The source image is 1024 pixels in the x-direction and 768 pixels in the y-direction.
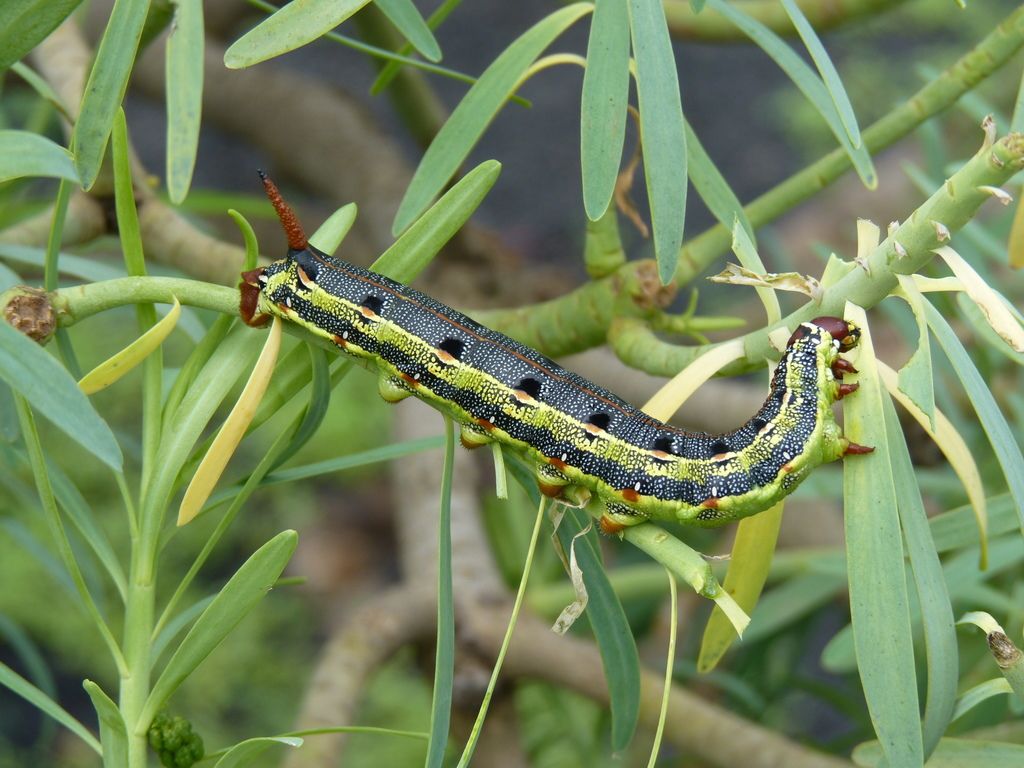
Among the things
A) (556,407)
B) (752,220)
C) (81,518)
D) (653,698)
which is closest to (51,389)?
(81,518)

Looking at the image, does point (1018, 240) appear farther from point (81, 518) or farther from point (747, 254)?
point (81, 518)

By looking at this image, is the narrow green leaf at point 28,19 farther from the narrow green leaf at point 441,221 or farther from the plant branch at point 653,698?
the plant branch at point 653,698

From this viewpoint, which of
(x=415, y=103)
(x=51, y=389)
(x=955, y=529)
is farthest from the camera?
(x=415, y=103)

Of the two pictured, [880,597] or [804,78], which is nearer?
[880,597]

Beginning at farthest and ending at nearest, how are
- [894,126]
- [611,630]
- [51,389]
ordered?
[894,126] < [611,630] < [51,389]

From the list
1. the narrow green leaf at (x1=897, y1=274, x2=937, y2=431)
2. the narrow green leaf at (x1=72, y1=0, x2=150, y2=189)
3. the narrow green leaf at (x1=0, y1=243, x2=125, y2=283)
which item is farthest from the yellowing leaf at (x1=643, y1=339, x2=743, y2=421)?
the narrow green leaf at (x1=0, y1=243, x2=125, y2=283)

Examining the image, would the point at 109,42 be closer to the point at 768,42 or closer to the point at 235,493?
the point at 235,493

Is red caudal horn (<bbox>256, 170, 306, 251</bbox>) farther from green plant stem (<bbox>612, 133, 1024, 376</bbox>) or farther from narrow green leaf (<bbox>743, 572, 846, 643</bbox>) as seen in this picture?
narrow green leaf (<bbox>743, 572, 846, 643</bbox>)
